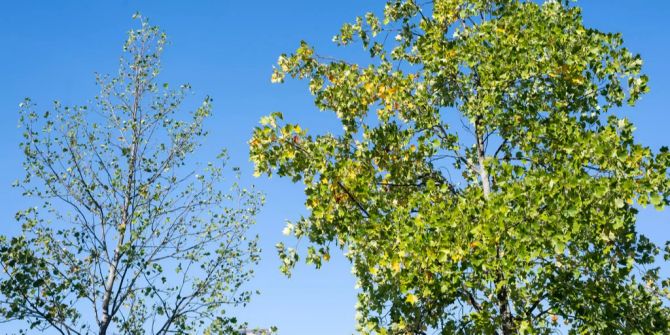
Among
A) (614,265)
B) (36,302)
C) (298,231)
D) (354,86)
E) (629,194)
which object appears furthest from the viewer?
(36,302)

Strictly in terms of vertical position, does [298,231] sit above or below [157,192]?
below

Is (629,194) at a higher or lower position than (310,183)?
lower

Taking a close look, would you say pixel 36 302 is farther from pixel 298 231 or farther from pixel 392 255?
pixel 392 255

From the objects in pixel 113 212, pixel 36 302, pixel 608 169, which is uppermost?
pixel 113 212

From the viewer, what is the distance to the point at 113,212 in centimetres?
1605

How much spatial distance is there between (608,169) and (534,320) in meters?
2.98

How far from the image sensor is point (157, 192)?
54.7 feet

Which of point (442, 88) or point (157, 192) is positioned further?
point (157, 192)

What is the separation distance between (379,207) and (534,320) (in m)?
3.43

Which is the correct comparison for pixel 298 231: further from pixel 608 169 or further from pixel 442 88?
pixel 608 169

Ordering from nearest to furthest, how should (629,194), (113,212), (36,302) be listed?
(629,194)
(36,302)
(113,212)

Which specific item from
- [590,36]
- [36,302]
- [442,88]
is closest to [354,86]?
[442,88]

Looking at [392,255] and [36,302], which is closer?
[392,255]

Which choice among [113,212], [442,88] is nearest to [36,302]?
[113,212]
